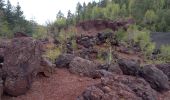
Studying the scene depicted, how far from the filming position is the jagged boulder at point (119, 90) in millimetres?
10477

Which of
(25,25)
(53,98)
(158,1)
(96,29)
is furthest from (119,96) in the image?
(158,1)

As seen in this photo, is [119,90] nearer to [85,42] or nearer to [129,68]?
[129,68]

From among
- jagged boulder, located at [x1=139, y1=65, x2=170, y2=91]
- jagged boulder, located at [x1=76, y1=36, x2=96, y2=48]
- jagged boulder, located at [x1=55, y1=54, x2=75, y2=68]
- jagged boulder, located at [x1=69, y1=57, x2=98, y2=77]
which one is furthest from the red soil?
jagged boulder, located at [x1=76, y1=36, x2=96, y2=48]

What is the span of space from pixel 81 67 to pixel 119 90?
3.31m

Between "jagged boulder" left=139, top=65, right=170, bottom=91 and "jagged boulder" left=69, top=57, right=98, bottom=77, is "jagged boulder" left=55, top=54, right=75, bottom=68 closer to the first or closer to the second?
"jagged boulder" left=69, top=57, right=98, bottom=77

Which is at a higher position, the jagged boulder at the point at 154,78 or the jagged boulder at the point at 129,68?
the jagged boulder at the point at 129,68

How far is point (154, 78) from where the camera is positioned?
1356 centimetres

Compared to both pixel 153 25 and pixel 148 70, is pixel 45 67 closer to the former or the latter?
pixel 148 70

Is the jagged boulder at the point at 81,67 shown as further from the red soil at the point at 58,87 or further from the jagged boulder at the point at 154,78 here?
the jagged boulder at the point at 154,78

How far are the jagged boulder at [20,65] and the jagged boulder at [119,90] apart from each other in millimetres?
2029

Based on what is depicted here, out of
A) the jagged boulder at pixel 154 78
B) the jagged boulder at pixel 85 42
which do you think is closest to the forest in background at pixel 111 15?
the jagged boulder at pixel 85 42

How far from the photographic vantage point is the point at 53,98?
38.1ft

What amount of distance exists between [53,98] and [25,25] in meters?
53.1

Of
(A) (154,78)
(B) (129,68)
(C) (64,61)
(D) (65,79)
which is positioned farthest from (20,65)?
(A) (154,78)
